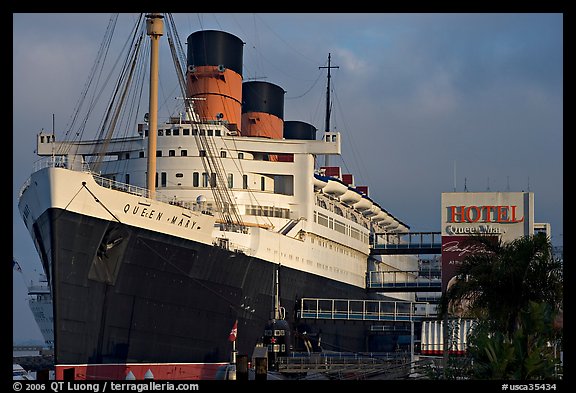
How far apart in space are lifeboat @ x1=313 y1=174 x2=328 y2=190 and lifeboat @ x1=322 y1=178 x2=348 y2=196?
1.10 m

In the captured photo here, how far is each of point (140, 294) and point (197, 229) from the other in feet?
17.9

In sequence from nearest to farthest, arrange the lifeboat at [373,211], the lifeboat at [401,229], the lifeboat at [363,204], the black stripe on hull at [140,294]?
the black stripe on hull at [140,294] < the lifeboat at [363,204] < the lifeboat at [373,211] < the lifeboat at [401,229]

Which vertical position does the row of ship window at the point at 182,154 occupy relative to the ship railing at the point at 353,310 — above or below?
above

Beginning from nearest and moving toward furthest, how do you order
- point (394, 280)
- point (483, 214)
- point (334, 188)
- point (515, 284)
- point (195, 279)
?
1. point (515, 284)
2. point (195, 279)
3. point (483, 214)
4. point (334, 188)
5. point (394, 280)

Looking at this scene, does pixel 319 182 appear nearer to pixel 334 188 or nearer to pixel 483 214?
pixel 334 188

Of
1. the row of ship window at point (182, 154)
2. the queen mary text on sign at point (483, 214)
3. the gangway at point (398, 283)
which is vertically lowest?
the gangway at point (398, 283)

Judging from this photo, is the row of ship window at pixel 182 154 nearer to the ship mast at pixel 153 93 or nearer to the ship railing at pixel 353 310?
the ship railing at pixel 353 310

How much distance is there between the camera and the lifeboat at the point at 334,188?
7100 cm

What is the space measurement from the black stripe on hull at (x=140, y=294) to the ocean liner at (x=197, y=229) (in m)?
0.05

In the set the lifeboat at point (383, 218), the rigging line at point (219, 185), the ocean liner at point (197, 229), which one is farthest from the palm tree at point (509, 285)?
the lifeboat at point (383, 218)

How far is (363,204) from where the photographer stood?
80688mm

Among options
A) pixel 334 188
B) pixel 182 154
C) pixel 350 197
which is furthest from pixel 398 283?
pixel 182 154

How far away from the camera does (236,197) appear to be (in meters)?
59.5
